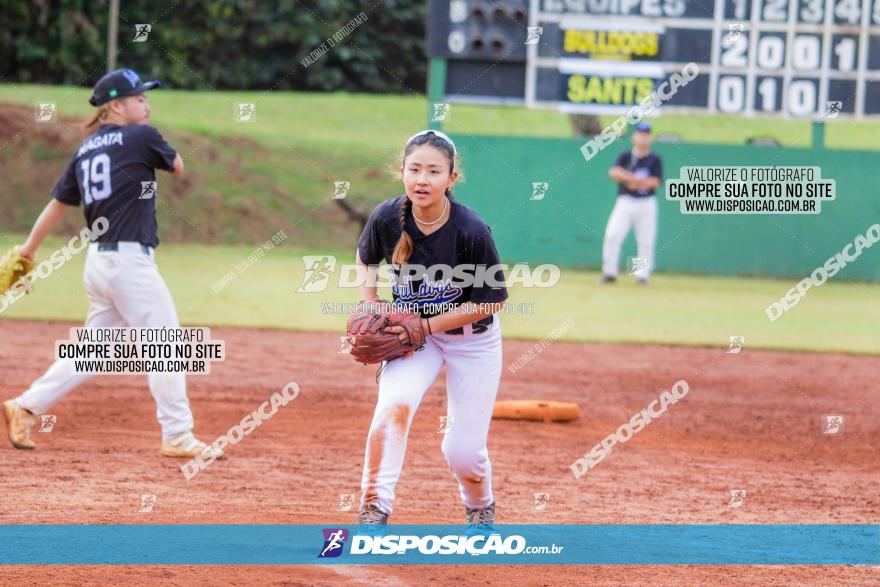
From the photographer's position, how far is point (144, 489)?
677 cm

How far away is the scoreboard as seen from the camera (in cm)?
1730

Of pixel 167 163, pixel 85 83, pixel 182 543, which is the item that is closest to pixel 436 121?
pixel 167 163

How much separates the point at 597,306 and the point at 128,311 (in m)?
9.38

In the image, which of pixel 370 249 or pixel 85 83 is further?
pixel 85 83

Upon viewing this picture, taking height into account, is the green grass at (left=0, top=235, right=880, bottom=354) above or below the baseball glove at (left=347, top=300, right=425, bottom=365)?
below

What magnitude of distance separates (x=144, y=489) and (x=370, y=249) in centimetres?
215

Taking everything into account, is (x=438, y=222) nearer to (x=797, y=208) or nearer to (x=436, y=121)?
(x=436, y=121)

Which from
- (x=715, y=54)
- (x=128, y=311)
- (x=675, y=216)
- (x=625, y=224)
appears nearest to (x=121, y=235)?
(x=128, y=311)

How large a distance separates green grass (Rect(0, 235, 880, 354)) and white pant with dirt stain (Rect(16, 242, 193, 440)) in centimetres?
547

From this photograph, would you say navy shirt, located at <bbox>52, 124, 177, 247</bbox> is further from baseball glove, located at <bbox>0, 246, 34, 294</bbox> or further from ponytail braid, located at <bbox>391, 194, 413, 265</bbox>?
ponytail braid, located at <bbox>391, 194, 413, 265</bbox>

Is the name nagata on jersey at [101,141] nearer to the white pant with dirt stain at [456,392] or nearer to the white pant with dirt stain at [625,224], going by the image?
the white pant with dirt stain at [456,392]

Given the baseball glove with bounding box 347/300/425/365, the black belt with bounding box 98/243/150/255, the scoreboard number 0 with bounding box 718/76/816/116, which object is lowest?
the baseball glove with bounding box 347/300/425/365

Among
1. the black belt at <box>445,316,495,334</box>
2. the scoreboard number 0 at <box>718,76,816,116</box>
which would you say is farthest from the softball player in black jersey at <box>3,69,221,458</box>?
the scoreboard number 0 at <box>718,76,816,116</box>

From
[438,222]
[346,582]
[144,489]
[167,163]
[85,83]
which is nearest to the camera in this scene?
[346,582]
